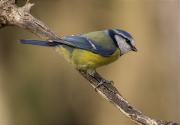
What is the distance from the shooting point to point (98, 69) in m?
3.90

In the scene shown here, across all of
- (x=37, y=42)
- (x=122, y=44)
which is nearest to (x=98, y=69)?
(x=122, y=44)

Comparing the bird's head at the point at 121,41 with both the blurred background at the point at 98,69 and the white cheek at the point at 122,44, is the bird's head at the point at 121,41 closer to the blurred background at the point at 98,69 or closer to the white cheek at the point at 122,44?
the white cheek at the point at 122,44

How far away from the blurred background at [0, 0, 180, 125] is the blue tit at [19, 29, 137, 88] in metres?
1.35

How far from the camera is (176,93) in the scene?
4.03 m

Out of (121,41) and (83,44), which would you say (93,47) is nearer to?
(83,44)

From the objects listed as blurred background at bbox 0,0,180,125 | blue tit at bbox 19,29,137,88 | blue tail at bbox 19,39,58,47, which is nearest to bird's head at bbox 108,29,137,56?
blue tit at bbox 19,29,137,88

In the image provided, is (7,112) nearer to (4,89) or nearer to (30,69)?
(4,89)

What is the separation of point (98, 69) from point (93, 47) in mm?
1504

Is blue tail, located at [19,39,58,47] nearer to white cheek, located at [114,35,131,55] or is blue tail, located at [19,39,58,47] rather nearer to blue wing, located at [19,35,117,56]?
blue wing, located at [19,35,117,56]

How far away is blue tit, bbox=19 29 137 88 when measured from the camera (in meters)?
2.42

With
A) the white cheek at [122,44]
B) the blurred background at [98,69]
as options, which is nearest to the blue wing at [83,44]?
the white cheek at [122,44]

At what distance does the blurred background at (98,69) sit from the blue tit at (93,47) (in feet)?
4.44

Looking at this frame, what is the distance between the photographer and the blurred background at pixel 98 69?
390cm

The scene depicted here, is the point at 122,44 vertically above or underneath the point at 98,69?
underneath
